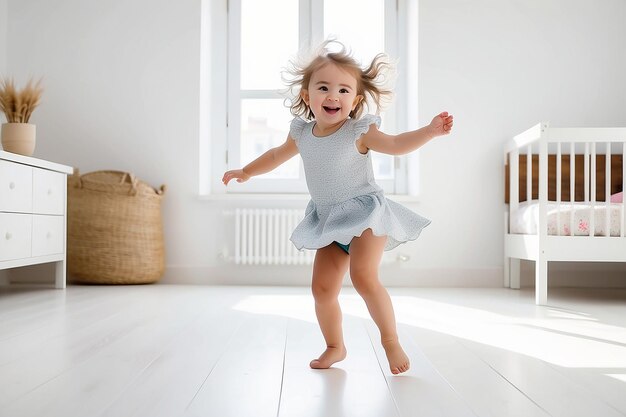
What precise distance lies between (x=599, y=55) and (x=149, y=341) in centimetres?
307

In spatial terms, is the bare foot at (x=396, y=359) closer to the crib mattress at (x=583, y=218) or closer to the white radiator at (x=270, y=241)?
the crib mattress at (x=583, y=218)

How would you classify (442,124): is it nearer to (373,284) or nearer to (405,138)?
(405,138)

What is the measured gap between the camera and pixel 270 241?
3.64 meters

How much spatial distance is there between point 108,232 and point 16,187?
0.65 m

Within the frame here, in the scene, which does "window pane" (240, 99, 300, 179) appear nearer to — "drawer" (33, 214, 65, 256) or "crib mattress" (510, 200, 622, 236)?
"drawer" (33, 214, 65, 256)

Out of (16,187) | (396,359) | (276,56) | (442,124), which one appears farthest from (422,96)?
(396,359)

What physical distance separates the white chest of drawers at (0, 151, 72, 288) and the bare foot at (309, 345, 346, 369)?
1.79 metres

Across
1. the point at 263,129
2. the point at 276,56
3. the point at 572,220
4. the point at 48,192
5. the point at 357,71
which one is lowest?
the point at 572,220

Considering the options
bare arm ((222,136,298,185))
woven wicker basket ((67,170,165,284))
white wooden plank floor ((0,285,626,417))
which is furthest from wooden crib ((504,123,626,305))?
woven wicker basket ((67,170,165,284))

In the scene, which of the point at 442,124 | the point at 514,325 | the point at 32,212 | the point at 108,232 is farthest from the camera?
the point at 108,232

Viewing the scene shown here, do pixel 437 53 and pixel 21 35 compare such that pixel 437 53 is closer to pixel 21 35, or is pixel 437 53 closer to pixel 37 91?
pixel 37 91

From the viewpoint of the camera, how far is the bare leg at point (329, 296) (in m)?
1.52

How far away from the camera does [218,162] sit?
12.9 ft

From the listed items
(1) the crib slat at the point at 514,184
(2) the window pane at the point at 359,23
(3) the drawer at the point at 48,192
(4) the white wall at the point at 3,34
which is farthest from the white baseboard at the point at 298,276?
(4) the white wall at the point at 3,34
